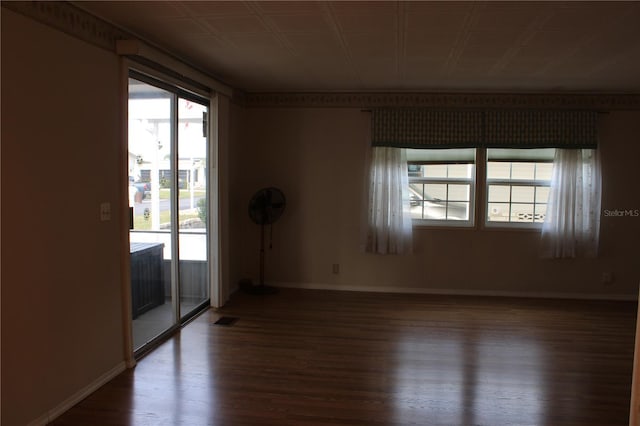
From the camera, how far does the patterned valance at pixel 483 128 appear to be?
531cm

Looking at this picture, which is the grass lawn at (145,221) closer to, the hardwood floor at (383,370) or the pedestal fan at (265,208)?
the hardwood floor at (383,370)

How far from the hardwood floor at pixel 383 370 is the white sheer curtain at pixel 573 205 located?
2.49 feet

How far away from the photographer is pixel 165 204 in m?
4.03

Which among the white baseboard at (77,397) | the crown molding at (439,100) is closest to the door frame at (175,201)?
the white baseboard at (77,397)

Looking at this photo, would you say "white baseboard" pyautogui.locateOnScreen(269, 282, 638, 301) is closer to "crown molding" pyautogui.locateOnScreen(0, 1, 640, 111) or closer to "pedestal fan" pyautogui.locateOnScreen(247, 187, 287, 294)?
"pedestal fan" pyautogui.locateOnScreen(247, 187, 287, 294)

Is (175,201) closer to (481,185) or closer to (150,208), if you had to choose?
(150,208)

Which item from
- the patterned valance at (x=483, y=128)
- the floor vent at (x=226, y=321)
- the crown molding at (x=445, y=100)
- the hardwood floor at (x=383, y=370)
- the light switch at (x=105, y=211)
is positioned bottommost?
the hardwood floor at (x=383, y=370)

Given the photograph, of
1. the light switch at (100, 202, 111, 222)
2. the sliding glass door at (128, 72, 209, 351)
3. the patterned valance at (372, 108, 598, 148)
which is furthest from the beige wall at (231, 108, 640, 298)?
the light switch at (100, 202, 111, 222)

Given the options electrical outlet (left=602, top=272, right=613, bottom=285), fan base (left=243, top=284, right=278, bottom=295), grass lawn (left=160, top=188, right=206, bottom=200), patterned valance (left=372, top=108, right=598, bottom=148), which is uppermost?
patterned valance (left=372, top=108, right=598, bottom=148)

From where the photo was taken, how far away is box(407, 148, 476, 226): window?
5.61 m

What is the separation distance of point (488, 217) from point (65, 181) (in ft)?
15.1

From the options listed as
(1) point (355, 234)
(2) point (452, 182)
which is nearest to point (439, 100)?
(2) point (452, 182)

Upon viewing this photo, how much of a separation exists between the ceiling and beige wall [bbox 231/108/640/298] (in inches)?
30.6

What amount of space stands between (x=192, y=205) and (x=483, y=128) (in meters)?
3.41
